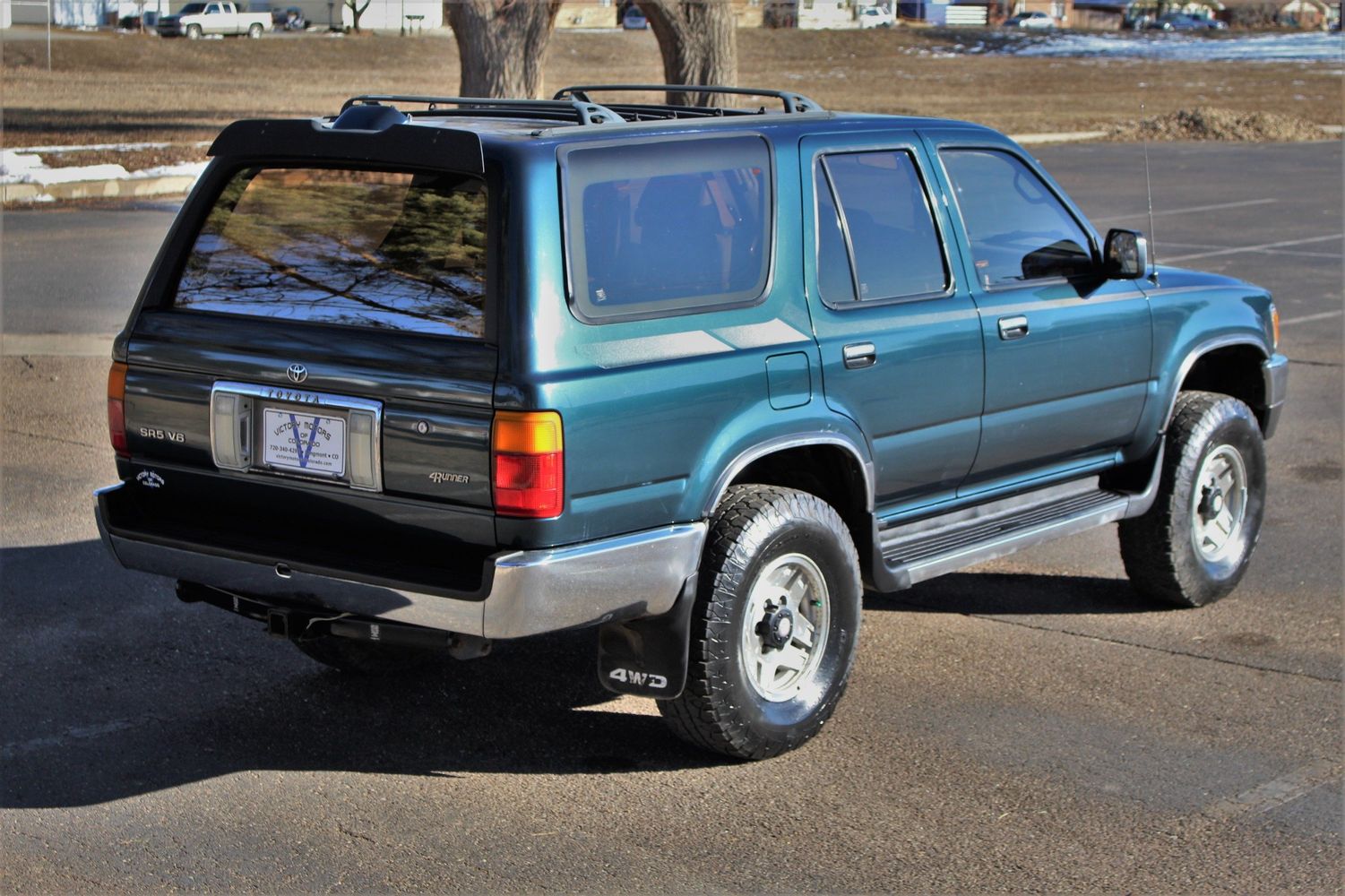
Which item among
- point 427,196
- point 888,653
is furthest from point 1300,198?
point 427,196

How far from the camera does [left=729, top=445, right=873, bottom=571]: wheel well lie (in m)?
5.28

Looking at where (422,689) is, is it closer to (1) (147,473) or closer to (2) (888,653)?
(1) (147,473)

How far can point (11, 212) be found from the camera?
64.3 feet

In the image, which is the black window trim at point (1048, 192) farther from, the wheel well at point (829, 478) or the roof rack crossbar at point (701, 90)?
the wheel well at point (829, 478)

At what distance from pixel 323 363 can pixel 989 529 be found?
2542 mm

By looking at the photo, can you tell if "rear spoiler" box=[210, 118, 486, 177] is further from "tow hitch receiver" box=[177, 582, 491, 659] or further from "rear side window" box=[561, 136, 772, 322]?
"tow hitch receiver" box=[177, 582, 491, 659]

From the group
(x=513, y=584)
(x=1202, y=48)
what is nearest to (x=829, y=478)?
(x=513, y=584)

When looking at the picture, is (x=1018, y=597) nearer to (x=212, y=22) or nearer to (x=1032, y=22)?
(x=212, y=22)

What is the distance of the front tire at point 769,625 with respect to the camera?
15.9 ft

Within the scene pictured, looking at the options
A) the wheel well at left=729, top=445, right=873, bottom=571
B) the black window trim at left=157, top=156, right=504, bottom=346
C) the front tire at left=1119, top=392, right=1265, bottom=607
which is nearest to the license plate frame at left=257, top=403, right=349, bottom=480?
the black window trim at left=157, top=156, right=504, bottom=346

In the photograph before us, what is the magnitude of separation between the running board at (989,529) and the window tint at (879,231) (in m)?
0.85

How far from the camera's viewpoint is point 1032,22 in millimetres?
76188

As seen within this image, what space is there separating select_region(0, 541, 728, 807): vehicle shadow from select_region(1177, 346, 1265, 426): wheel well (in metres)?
3.00

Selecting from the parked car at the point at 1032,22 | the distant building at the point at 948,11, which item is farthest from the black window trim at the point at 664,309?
the parked car at the point at 1032,22
